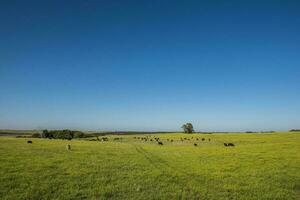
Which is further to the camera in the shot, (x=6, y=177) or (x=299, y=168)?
(x=299, y=168)

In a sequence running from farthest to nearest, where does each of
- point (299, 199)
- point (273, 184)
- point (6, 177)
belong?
→ point (273, 184) < point (6, 177) < point (299, 199)

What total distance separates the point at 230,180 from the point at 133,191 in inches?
302

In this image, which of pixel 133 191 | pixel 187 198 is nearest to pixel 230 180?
pixel 187 198

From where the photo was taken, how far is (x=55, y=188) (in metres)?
15.6

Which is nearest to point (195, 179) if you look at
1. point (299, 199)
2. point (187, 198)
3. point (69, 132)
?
point (187, 198)

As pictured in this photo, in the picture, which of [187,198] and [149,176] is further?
[149,176]

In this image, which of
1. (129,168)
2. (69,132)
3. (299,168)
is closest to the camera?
(129,168)

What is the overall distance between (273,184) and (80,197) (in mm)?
12911

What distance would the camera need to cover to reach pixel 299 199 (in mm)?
15492

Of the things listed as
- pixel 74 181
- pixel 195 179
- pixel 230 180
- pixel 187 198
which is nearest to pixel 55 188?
pixel 74 181

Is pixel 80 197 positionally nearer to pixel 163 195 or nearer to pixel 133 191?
pixel 133 191

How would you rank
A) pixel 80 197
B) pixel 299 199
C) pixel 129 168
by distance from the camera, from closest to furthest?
pixel 80 197, pixel 299 199, pixel 129 168

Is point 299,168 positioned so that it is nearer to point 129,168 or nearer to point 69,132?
point 129,168

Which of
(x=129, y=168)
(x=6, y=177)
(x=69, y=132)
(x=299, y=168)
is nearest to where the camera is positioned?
(x=6, y=177)
